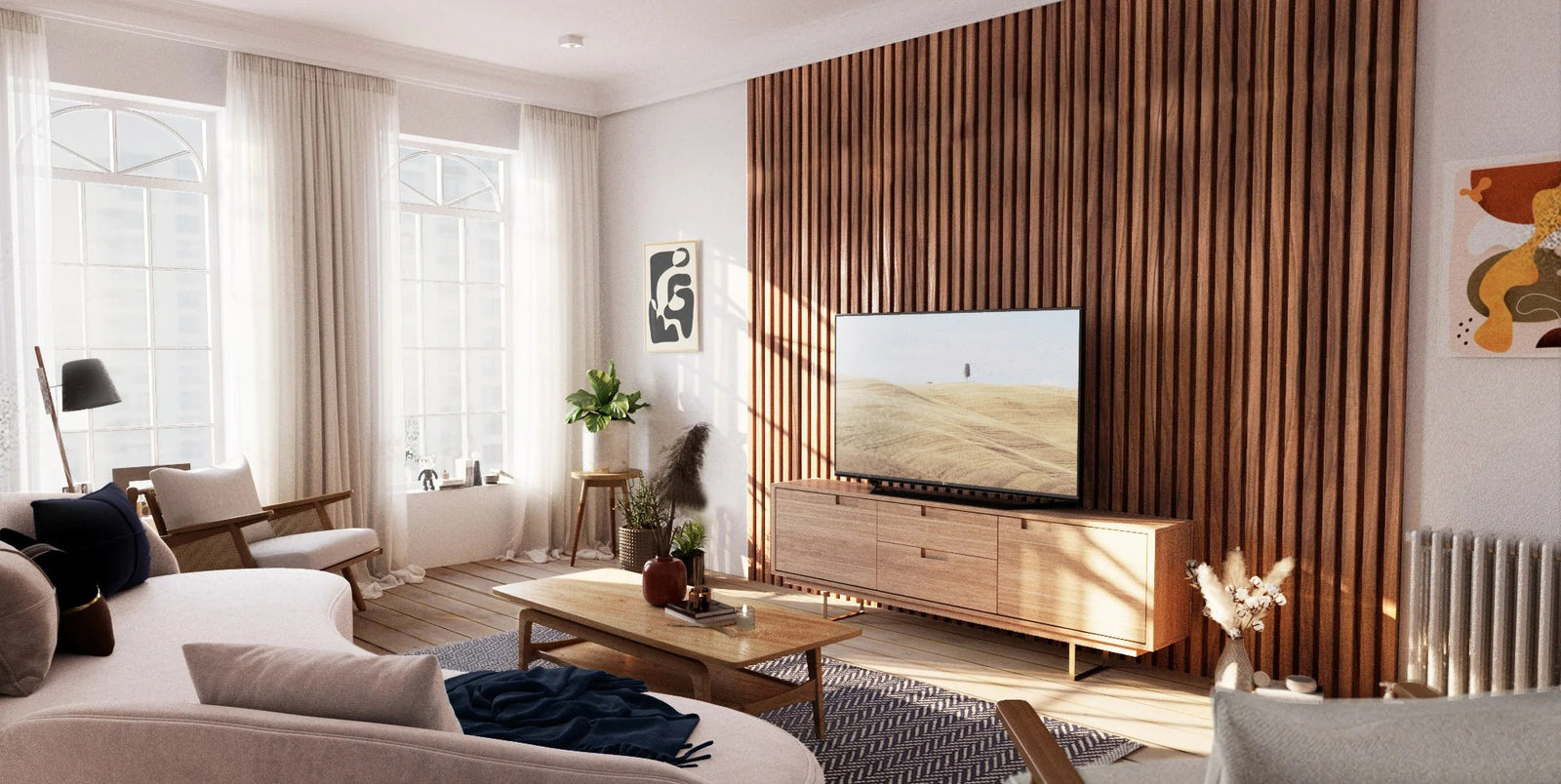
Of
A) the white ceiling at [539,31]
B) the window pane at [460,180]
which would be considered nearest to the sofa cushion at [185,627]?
the white ceiling at [539,31]

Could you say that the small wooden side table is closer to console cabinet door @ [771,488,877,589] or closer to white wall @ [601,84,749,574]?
white wall @ [601,84,749,574]

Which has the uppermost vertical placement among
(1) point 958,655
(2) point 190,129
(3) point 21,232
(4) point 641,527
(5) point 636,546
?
(2) point 190,129

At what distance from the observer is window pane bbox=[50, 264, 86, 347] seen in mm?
4836

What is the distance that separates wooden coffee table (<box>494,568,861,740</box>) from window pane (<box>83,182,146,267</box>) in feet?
9.20

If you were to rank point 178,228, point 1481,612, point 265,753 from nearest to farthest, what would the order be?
1. point 265,753
2. point 1481,612
3. point 178,228

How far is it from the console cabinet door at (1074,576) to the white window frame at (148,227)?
395 centimetres

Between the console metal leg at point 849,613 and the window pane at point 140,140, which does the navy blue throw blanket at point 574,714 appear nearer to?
the console metal leg at point 849,613

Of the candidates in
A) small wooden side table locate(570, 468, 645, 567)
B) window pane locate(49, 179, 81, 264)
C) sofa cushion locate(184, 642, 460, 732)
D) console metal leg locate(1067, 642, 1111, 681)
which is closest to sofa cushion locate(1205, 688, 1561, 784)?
sofa cushion locate(184, 642, 460, 732)

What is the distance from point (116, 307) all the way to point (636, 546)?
9.41ft

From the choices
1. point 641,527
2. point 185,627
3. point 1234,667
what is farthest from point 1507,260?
point 185,627

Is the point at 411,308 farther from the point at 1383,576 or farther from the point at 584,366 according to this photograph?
the point at 1383,576

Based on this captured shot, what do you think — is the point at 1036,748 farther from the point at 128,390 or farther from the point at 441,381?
the point at 441,381

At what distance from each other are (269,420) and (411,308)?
117 centimetres

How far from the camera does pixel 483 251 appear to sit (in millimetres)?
6477
